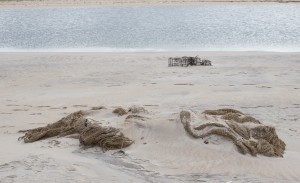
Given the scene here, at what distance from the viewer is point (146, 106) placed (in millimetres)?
10898

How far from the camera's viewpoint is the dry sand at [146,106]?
6.28 m

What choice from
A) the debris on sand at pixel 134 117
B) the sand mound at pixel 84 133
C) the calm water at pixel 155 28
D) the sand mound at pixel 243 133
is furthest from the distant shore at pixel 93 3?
the sand mound at pixel 243 133

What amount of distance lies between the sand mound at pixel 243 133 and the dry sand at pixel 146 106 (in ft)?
0.37

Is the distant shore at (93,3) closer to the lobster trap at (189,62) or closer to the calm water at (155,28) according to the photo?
the calm water at (155,28)

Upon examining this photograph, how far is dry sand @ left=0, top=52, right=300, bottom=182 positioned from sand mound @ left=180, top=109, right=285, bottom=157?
0.37ft

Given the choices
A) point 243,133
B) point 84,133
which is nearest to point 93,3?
point 84,133

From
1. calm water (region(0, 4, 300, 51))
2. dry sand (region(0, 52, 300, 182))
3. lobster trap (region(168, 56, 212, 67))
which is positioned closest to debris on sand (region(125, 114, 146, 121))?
dry sand (region(0, 52, 300, 182))

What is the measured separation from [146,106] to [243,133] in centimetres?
390

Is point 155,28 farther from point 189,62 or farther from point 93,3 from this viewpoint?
point 93,3

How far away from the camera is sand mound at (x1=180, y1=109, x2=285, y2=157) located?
6906 mm

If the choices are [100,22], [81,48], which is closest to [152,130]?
[81,48]

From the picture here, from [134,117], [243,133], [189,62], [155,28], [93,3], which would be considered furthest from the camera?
[93,3]

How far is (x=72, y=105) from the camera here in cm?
1137

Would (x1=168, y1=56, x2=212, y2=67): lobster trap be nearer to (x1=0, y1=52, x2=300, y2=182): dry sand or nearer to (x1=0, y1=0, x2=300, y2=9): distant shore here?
(x1=0, y1=52, x2=300, y2=182): dry sand
